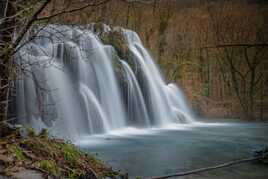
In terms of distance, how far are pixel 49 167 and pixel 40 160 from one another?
13 cm

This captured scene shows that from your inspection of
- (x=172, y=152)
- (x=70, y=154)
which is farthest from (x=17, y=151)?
(x=172, y=152)

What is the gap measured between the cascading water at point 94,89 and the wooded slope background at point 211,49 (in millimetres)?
1926

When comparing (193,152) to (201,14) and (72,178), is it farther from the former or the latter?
(201,14)

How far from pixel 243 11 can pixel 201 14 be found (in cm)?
219

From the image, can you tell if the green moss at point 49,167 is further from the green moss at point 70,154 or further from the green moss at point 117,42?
the green moss at point 117,42

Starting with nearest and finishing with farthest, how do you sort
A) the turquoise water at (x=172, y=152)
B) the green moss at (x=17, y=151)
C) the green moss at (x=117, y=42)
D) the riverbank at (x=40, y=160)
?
the riverbank at (x=40, y=160)
the green moss at (x=17, y=151)
the turquoise water at (x=172, y=152)
the green moss at (x=117, y=42)

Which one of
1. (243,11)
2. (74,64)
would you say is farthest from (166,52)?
(74,64)

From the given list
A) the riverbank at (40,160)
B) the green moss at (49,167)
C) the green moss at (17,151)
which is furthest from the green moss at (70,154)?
the green moss at (17,151)

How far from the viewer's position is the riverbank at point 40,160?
291 cm

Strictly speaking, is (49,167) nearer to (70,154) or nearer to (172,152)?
(70,154)

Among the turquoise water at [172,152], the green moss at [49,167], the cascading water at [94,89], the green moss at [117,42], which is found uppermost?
the green moss at [117,42]

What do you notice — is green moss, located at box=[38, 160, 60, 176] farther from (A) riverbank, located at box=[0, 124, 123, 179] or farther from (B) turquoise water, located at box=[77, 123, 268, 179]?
(B) turquoise water, located at box=[77, 123, 268, 179]

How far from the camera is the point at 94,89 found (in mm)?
10891

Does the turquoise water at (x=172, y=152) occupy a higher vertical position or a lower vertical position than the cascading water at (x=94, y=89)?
lower
